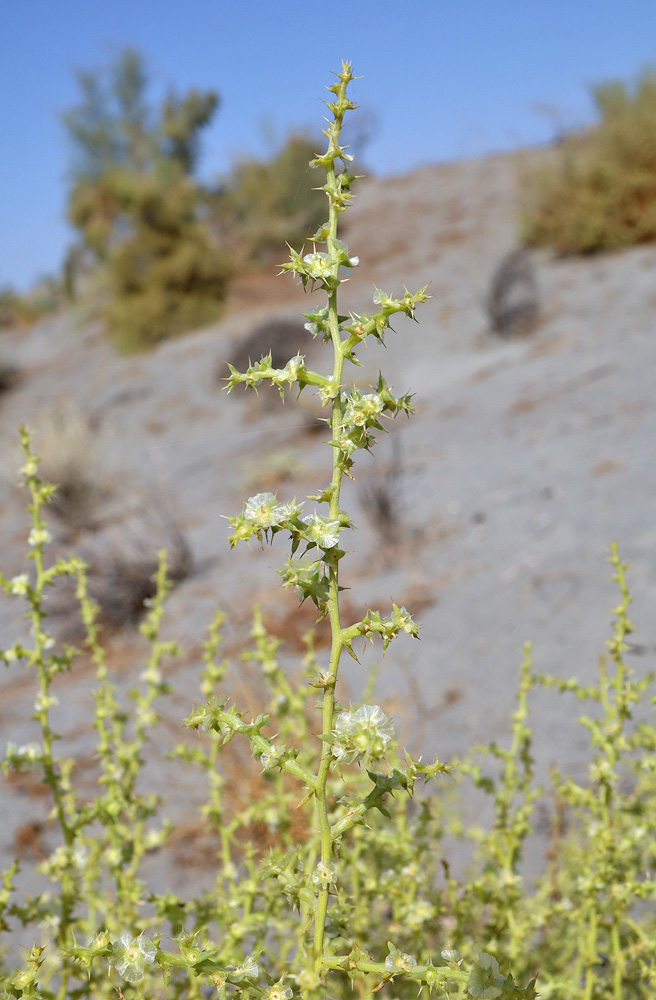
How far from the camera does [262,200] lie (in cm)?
1791

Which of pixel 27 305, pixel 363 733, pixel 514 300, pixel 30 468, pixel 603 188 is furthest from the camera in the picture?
pixel 27 305

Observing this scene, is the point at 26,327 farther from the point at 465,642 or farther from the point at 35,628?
the point at 35,628

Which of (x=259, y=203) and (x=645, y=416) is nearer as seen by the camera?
(x=645, y=416)

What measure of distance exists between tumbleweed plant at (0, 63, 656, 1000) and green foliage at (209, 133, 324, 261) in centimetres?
1597

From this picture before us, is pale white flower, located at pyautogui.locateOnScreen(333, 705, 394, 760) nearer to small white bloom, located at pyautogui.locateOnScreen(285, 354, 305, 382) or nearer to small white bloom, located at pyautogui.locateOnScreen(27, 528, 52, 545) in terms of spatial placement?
small white bloom, located at pyautogui.locateOnScreen(285, 354, 305, 382)

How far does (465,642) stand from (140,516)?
13.0 feet

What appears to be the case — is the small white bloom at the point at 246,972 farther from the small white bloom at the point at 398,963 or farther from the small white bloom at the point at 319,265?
the small white bloom at the point at 319,265

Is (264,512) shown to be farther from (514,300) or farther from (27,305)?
(27,305)

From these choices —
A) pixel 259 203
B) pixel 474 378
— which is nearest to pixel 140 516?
pixel 474 378

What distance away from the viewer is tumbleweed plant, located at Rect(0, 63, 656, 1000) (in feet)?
2.71

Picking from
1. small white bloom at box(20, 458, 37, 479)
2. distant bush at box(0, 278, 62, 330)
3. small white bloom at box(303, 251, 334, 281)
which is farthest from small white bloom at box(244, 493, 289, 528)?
distant bush at box(0, 278, 62, 330)

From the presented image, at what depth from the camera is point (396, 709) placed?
11.1 ft

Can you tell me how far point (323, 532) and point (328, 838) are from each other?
1.09ft

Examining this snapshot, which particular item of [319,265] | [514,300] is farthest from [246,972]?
[514,300]
